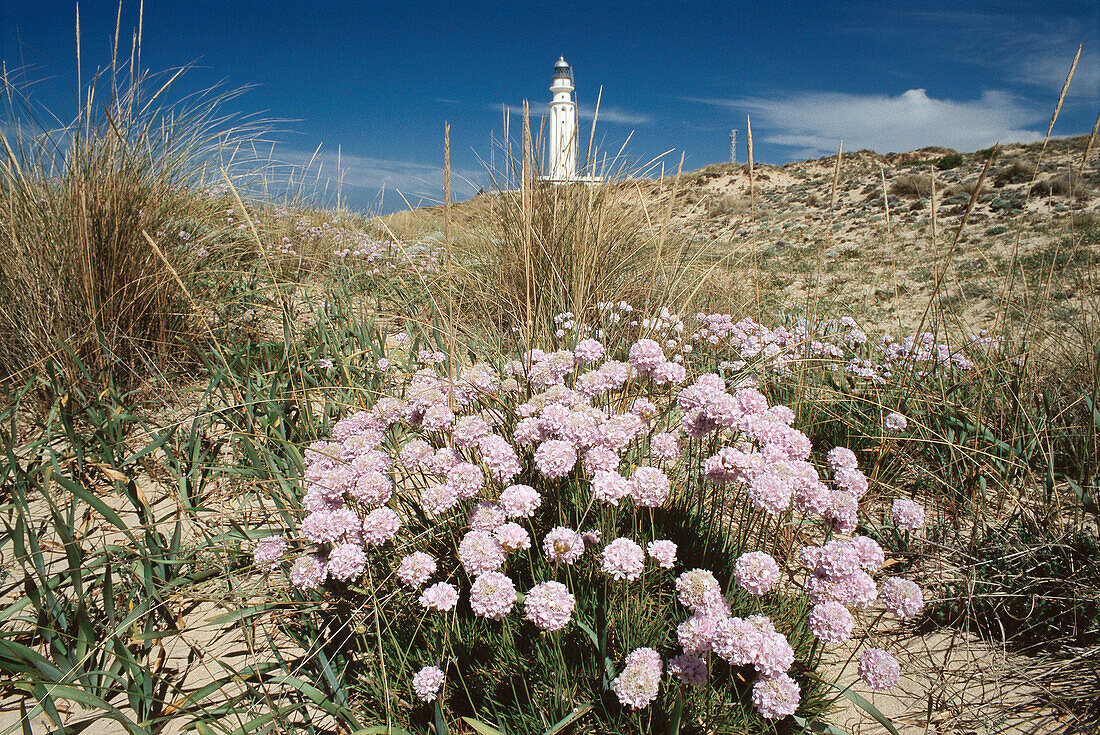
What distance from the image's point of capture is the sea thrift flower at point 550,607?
4.04ft

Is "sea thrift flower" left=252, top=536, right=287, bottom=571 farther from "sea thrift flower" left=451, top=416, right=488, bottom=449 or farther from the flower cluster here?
"sea thrift flower" left=451, top=416, right=488, bottom=449

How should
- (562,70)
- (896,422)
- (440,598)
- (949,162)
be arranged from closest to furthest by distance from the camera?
(440,598), (896,422), (949,162), (562,70)

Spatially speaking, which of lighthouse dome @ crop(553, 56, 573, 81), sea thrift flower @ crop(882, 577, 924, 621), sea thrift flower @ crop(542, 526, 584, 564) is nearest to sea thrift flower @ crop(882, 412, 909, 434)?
sea thrift flower @ crop(882, 577, 924, 621)

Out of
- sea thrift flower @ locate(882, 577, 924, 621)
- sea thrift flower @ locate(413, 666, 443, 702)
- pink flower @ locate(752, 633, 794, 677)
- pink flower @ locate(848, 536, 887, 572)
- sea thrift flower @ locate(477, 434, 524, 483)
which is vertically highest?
sea thrift flower @ locate(477, 434, 524, 483)

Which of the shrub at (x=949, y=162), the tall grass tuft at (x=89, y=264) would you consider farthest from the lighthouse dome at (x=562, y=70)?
the tall grass tuft at (x=89, y=264)

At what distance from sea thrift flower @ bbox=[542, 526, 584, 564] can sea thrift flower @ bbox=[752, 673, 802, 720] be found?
479 mm

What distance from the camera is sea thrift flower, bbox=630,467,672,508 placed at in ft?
4.59

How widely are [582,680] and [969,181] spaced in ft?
71.4

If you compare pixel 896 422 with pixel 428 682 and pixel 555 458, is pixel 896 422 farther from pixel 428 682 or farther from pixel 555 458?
pixel 428 682

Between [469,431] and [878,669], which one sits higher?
[469,431]

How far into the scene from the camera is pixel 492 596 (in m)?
1.27

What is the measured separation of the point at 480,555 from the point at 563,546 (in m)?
0.21

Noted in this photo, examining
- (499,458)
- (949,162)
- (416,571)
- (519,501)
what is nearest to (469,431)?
(499,458)

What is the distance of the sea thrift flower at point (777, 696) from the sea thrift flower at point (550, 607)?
422mm
